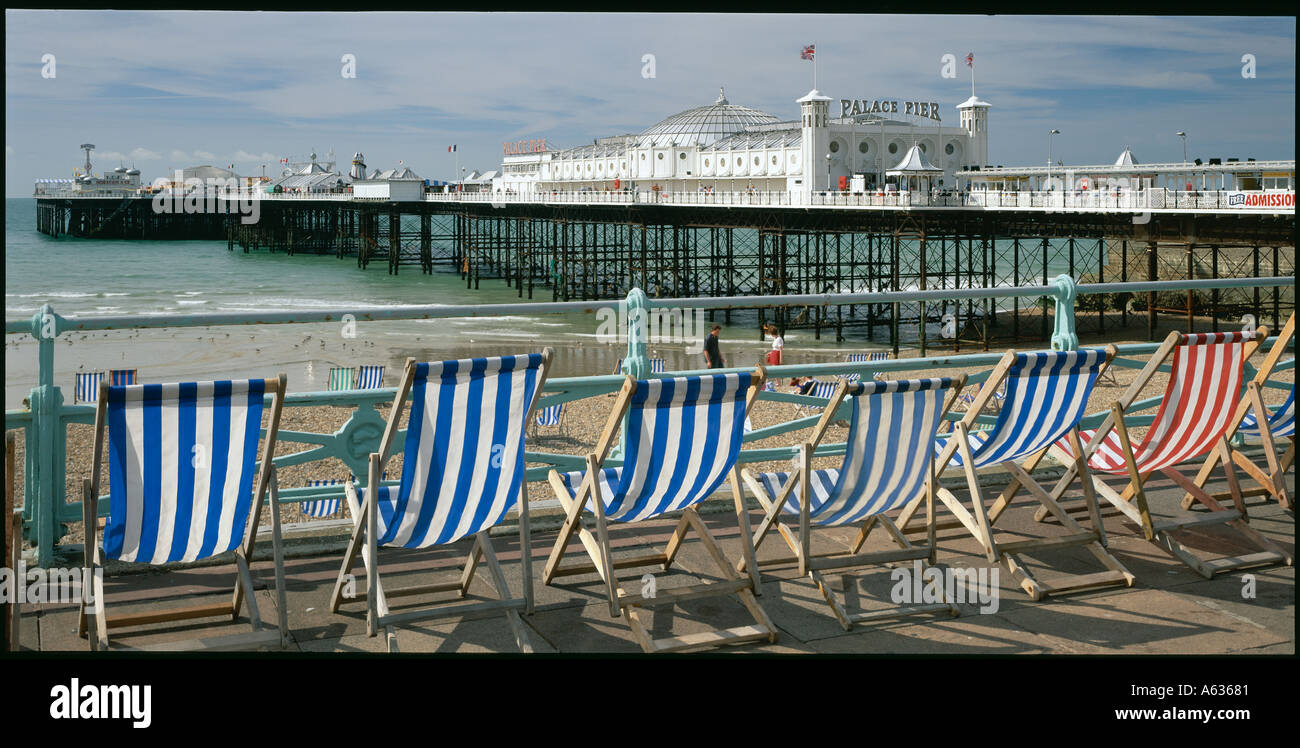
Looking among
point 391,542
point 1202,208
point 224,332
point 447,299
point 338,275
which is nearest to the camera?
point 391,542

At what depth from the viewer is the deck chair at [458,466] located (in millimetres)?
3355

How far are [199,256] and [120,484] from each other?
76.4m

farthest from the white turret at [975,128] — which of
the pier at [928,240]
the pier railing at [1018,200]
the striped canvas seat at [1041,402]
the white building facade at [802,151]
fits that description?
the striped canvas seat at [1041,402]

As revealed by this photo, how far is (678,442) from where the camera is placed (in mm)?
3500

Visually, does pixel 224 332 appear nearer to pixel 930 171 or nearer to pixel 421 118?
pixel 930 171

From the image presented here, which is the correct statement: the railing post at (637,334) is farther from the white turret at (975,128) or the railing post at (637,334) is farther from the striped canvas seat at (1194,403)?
the white turret at (975,128)

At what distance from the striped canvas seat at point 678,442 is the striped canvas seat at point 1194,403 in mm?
1314

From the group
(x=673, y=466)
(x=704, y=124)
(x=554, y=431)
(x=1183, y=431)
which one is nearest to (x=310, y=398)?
(x=673, y=466)

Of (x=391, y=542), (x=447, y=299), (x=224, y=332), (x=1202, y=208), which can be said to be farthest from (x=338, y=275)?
(x=391, y=542)

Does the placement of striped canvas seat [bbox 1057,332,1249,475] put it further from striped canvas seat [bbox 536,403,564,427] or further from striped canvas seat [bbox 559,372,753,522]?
striped canvas seat [bbox 536,403,564,427]

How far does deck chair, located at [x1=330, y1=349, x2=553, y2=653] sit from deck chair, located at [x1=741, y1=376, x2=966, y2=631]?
2.58ft

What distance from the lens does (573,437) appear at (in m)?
13.4

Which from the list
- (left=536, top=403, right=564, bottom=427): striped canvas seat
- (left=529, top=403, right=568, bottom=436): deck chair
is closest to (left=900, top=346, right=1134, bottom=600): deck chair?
(left=529, top=403, right=568, bottom=436): deck chair

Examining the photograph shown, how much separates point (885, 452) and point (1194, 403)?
4.13ft
